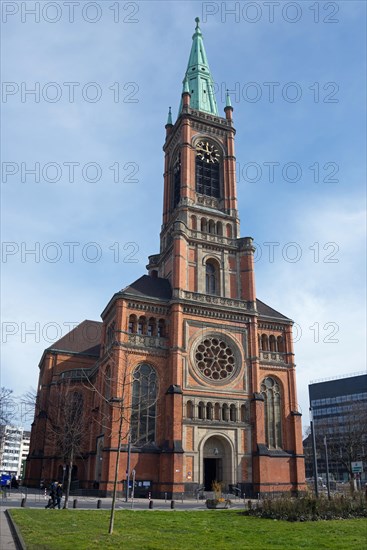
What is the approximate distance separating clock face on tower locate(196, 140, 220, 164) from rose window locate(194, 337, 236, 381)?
24857mm

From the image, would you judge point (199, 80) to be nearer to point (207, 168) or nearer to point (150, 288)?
point (207, 168)

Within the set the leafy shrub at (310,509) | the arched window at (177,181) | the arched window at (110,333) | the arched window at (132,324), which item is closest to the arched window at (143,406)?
the arched window at (132,324)

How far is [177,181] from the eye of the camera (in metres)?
61.9

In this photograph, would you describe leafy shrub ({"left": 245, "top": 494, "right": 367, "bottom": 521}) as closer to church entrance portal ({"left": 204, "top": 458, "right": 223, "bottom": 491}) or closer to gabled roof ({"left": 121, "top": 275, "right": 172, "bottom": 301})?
church entrance portal ({"left": 204, "top": 458, "right": 223, "bottom": 491})

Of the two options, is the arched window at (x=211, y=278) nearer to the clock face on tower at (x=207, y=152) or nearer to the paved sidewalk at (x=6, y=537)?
the clock face on tower at (x=207, y=152)

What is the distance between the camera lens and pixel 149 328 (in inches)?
1869

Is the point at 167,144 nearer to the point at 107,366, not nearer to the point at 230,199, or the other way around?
the point at 230,199

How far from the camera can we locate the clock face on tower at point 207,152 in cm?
6081

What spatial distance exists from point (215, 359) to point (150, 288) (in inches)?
400

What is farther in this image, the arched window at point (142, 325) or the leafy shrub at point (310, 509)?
the arched window at point (142, 325)

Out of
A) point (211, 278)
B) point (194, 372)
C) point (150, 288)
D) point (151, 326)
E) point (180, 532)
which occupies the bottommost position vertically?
point (180, 532)

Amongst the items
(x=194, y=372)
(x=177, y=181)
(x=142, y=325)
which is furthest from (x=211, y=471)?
(x=177, y=181)

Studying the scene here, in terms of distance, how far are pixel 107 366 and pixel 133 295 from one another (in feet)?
26.1

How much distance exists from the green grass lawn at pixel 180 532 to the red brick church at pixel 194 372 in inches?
648
